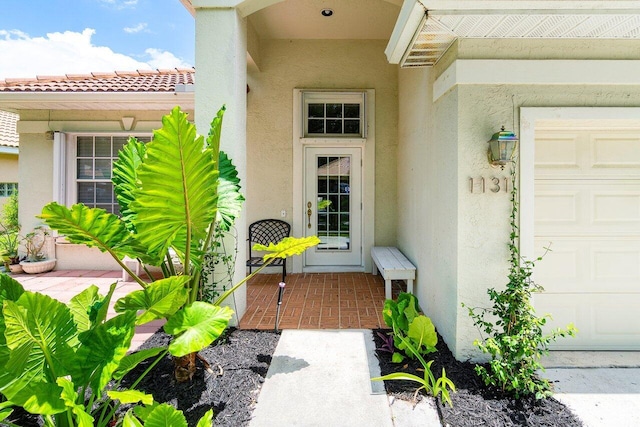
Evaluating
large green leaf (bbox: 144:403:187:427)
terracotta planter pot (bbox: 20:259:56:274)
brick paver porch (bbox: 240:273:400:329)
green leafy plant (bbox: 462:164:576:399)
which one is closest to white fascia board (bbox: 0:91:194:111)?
terracotta planter pot (bbox: 20:259:56:274)

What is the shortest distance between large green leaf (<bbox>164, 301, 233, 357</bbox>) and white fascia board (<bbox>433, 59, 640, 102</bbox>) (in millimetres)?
3154

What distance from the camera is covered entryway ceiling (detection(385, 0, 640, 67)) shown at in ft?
8.98

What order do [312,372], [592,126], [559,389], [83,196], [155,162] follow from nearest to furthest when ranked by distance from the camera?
1. [155,162]
2. [559,389]
3. [312,372]
4. [592,126]
5. [83,196]

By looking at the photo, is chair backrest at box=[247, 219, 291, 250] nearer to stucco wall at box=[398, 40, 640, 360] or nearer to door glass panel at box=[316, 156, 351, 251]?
door glass panel at box=[316, 156, 351, 251]

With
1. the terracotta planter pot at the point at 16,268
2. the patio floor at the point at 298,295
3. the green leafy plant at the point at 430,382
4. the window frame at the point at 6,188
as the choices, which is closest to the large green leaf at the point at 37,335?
the patio floor at the point at 298,295

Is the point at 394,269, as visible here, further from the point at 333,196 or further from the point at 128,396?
the point at 128,396

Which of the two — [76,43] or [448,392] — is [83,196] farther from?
[76,43]

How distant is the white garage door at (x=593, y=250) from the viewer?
3.77 m

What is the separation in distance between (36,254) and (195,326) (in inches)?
276

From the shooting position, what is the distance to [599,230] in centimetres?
379

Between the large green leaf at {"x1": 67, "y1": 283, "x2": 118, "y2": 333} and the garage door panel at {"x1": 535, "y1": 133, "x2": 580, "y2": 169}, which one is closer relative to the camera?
the large green leaf at {"x1": 67, "y1": 283, "x2": 118, "y2": 333}

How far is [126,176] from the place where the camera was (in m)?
3.01

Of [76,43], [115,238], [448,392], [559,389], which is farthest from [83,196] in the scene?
[76,43]

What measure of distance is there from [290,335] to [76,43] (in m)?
37.1
